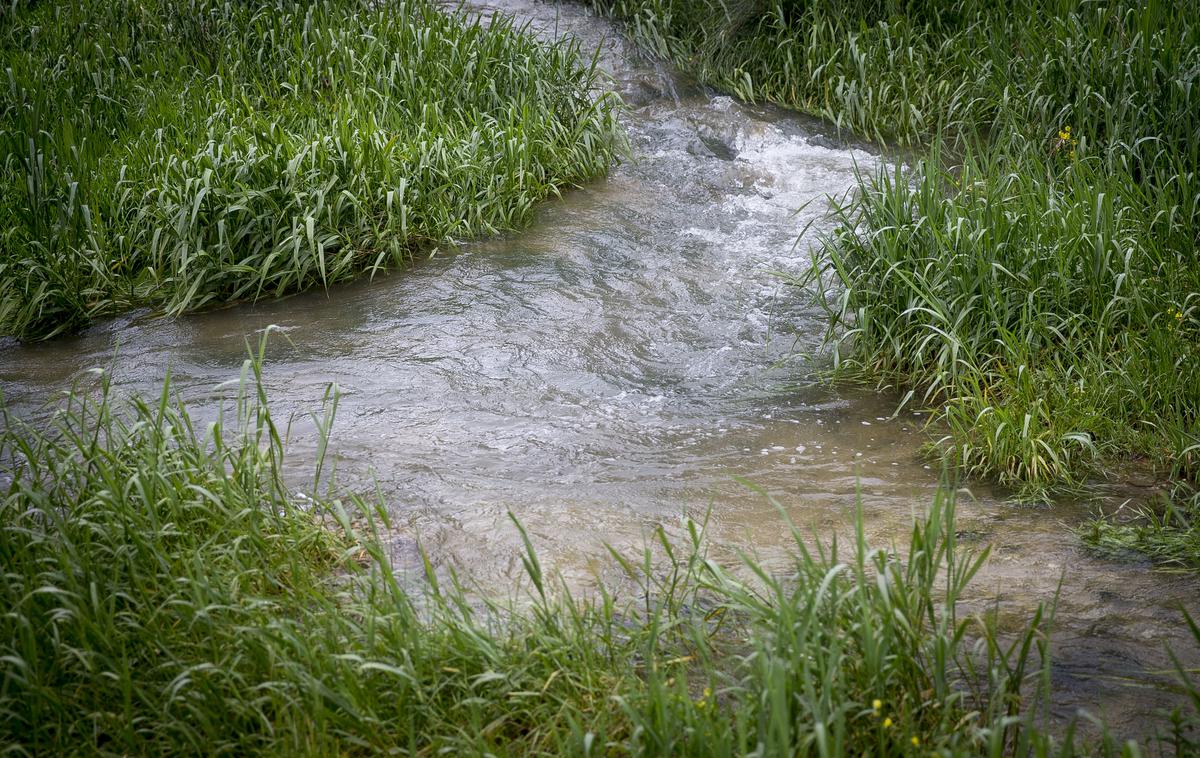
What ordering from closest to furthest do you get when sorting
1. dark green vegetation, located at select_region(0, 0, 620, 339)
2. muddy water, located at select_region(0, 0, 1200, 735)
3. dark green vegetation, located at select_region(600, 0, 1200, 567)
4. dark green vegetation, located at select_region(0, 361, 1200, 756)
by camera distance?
dark green vegetation, located at select_region(0, 361, 1200, 756), muddy water, located at select_region(0, 0, 1200, 735), dark green vegetation, located at select_region(600, 0, 1200, 567), dark green vegetation, located at select_region(0, 0, 620, 339)

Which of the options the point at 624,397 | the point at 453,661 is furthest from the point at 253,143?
the point at 453,661

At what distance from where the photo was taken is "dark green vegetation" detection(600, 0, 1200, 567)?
4059 millimetres

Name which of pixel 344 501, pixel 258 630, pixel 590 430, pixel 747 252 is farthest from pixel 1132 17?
pixel 258 630

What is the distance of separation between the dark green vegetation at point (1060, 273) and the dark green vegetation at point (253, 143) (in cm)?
264

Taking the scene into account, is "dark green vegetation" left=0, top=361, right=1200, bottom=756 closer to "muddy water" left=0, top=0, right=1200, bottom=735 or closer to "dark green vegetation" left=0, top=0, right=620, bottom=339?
"muddy water" left=0, top=0, right=1200, bottom=735

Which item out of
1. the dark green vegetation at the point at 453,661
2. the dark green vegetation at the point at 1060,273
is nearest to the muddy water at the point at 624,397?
the dark green vegetation at the point at 1060,273

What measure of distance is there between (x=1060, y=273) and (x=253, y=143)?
471 centimetres

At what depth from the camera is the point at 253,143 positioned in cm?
626

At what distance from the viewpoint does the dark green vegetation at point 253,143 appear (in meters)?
5.79

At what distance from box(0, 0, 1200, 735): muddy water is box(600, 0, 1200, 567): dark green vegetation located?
252mm

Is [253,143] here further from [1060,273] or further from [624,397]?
[1060,273]

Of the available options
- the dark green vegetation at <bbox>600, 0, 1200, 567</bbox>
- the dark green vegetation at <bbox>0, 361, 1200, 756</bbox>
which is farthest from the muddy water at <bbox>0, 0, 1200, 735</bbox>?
the dark green vegetation at <bbox>0, 361, 1200, 756</bbox>

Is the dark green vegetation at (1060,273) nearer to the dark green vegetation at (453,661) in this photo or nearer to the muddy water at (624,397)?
the muddy water at (624,397)

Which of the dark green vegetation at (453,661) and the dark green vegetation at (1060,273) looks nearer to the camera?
the dark green vegetation at (453,661)
